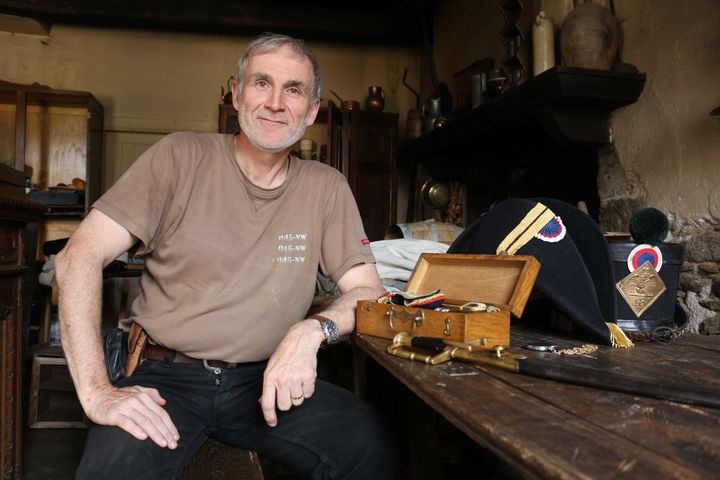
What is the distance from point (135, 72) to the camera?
660 cm

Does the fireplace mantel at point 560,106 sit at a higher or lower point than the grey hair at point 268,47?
higher

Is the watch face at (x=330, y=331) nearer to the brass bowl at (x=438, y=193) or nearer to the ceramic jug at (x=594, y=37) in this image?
the ceramic jug at (x=594, y=37)

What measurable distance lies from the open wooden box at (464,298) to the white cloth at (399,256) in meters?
1.11

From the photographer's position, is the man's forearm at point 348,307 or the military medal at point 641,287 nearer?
the military medal at point 641,287

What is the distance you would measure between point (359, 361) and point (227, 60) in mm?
5347

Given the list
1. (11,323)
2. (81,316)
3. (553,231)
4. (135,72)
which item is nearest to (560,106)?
(553,231)

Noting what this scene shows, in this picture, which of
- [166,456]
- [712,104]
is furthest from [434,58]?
[166,456]

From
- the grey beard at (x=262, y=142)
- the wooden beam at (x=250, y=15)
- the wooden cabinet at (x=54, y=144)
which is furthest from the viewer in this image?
the wooden cabinet at (x=54, y=144)

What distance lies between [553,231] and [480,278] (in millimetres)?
220

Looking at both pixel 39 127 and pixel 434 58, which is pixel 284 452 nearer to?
pixel 434 58

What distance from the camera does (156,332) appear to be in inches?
64.0

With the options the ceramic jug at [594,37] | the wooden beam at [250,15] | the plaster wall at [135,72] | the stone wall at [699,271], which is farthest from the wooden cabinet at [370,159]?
the stone wall at [699,271]

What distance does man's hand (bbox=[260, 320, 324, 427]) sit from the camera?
53.3 inches

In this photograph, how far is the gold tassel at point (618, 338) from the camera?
132 cm
